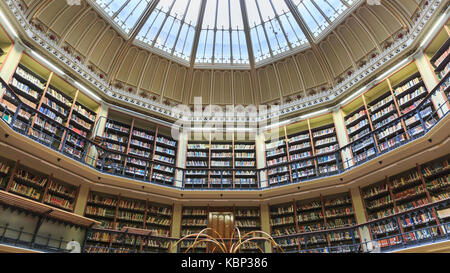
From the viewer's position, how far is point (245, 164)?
9.05 m

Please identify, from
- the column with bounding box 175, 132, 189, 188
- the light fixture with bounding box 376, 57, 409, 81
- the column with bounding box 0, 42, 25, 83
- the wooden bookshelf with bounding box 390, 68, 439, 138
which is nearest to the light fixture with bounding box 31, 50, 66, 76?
the column with bounding box 0, 42, 25, 83

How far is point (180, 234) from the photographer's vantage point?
7.78 meters

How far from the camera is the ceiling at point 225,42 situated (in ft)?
25.7

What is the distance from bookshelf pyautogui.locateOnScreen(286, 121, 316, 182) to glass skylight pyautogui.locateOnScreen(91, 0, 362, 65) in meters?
2.63

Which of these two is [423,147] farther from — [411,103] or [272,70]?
[272,70]

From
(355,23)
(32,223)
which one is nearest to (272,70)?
(355,23)

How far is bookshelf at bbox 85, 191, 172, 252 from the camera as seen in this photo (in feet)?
22.7

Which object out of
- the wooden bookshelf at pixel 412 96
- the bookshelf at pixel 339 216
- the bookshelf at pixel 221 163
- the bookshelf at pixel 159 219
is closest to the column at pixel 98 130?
the bookshelf at pixel 159 219

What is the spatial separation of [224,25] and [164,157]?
4650mm

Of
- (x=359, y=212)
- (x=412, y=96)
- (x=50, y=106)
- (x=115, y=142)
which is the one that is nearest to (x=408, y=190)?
(x=359, y=212)

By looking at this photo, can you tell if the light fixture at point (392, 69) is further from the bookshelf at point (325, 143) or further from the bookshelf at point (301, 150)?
the bookshelf at point (301, 150)

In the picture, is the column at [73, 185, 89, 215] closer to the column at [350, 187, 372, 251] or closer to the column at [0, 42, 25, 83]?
the column at [0, 42, 25, 83]

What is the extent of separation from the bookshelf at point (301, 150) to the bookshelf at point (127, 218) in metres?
3.77

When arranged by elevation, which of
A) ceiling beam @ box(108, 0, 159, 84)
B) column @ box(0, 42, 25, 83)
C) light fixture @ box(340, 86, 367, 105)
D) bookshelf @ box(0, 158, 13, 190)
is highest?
ceiling beam @ box(108, 0, 159, 84)
